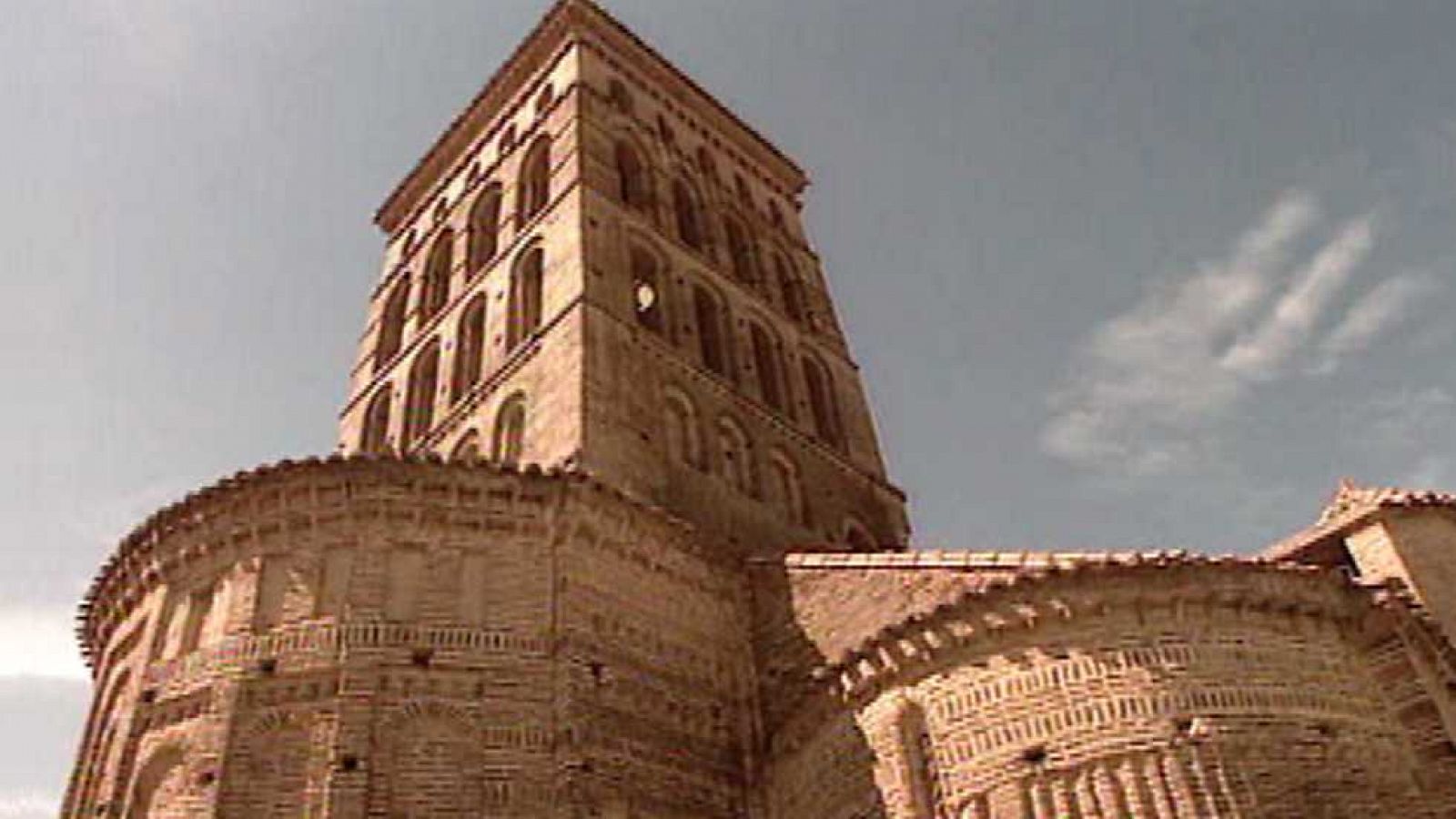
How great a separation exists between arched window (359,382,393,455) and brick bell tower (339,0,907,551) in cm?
5

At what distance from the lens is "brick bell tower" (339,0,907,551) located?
1647cm

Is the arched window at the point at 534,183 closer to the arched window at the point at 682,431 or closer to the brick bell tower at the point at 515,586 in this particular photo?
the brick bell tower at the point at 515,586

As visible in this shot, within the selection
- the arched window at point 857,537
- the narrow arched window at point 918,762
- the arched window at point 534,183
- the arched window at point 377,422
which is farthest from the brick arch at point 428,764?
the arched window at point 534,183

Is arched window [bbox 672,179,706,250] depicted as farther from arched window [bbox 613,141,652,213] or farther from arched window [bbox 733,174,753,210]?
arched window [bbox 733,174,753,210]

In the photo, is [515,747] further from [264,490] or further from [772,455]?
[772,455]

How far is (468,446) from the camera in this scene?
17922 millimetres

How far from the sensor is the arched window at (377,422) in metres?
20.8

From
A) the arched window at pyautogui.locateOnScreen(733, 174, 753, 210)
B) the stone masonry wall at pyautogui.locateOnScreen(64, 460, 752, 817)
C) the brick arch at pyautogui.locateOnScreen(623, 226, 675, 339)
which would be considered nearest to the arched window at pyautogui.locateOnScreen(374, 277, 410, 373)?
the brick arch at pyautogui.locateOnScreen(623, 226, 675, 339)

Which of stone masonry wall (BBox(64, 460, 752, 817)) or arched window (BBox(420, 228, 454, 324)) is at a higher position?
arched window (BBox(420, 228, 454, 324))

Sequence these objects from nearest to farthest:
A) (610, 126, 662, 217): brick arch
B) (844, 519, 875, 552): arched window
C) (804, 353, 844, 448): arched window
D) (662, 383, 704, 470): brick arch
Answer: (662, 383, 704, 470): brick arch, (844, 519, 875, 552): arched window, (804, 353, 844, 448): arched window, (610, 126, 662, 217): brick arch

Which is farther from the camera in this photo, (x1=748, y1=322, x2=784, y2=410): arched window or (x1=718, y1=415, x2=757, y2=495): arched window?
(x1=748, y1=322, x2=784, y2=410): arched window

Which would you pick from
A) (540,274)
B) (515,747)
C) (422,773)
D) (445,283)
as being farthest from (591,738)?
(445,283)

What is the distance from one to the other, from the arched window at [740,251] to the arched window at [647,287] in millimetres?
2566

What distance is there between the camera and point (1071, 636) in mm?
10398
